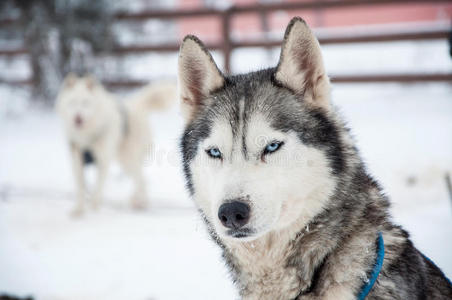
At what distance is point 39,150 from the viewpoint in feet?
23.1

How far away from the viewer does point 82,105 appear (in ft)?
17.5

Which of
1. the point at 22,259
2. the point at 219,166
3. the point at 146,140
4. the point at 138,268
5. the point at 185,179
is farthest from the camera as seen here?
the point at 146,140

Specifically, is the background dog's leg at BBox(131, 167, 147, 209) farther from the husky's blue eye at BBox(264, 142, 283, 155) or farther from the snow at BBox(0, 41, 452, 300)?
the husky's blue eye at BBox(264, 142, 283, 155)

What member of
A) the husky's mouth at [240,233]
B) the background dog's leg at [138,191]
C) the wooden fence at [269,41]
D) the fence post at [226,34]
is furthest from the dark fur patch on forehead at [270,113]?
the fence post at [226,34]

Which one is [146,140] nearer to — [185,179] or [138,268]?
[138,268]

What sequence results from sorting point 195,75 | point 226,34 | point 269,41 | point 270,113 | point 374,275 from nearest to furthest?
1. point 374,275
2. point 270,113
3. point 195,75
4. point 269,41
5. point 226,34

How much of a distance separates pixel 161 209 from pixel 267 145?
141 inches

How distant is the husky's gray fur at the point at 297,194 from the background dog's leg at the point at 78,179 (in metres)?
3.55

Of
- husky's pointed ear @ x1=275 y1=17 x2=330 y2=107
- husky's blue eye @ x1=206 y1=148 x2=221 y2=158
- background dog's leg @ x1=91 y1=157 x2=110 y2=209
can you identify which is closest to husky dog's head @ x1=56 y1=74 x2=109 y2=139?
background dog's leg @ x1=91 y1=157 x2=110 y2=209

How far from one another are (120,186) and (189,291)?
3.61m

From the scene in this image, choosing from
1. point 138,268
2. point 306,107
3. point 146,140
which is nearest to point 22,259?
point 138,268

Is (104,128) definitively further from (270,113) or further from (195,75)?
(270,113)

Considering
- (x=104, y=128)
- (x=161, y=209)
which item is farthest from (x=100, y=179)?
(x=161, y=209)

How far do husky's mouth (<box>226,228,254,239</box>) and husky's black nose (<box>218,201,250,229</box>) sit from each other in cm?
3
